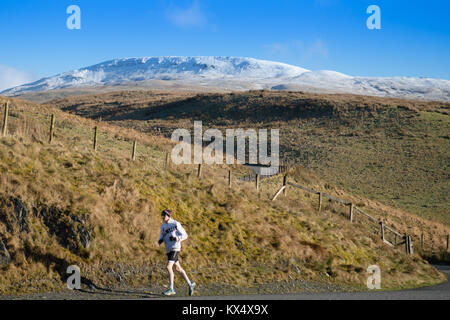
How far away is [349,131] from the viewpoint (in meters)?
68.7

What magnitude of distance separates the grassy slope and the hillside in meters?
22.9

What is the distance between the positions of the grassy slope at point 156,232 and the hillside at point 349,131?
75.2ft

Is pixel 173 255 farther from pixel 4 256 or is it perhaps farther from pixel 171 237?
pixel 4 256

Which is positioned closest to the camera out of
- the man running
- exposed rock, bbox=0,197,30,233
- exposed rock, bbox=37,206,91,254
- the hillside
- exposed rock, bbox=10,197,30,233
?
the man running

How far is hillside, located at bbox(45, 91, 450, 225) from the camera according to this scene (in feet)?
160

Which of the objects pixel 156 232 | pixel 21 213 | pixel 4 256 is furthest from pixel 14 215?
pixel 156 232

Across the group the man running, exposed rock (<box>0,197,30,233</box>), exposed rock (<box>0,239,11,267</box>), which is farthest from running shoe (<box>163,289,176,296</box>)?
exposed rock (<box>0,197,30,233</box>)

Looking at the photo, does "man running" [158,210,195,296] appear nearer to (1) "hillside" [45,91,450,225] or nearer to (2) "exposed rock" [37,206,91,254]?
(2) "exposed rock" [37,206,91,254]

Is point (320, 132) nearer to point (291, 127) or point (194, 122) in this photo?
point (291, 127)

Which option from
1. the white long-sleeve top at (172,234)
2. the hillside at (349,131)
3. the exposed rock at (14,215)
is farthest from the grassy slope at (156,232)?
the hillside at (349,131)

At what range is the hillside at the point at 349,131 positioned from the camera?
160ft

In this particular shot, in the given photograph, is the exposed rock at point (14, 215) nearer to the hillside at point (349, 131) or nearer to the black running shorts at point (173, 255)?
the black running shorts at point (173, 255)

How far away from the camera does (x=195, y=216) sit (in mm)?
18219
